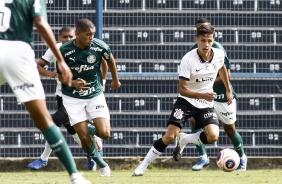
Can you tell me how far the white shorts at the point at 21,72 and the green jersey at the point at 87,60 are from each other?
4.64 meters

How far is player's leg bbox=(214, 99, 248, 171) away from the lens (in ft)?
52.3

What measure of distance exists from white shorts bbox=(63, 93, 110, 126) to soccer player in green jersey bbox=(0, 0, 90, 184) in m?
4.61

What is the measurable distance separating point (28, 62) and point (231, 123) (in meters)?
7.10

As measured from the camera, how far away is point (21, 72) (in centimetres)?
927

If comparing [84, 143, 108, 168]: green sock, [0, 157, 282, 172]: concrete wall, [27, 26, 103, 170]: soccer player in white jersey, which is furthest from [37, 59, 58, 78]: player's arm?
[0, 157, 282, 172]: concrete wall

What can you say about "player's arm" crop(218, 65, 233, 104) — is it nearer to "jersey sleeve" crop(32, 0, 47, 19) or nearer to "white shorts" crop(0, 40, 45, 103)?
"jersey sleeve" crop(32, 0, 47, 19)

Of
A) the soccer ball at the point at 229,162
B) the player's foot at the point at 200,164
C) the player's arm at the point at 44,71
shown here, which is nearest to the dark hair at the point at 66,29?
the player's arm at the point at 44,71

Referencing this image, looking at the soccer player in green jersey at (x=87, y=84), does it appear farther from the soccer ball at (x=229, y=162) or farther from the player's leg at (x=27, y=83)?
the player's leg at (x=27, y=83)

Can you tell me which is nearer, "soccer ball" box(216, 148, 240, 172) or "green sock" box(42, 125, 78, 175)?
"green sock" box(42, 125, 78, 175)

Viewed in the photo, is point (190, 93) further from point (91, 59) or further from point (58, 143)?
point (58, 143)

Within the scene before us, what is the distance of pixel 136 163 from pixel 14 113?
2040 mm

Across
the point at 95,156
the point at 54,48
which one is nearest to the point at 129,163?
the point at 95,156

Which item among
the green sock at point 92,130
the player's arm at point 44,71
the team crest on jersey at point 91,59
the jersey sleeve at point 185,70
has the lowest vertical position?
the green sock at point 92,130

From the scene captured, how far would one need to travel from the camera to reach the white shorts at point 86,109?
46.5 feet
